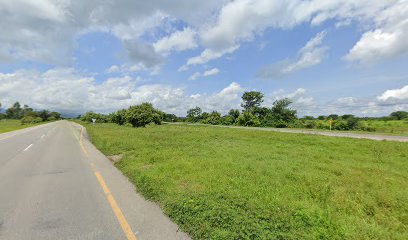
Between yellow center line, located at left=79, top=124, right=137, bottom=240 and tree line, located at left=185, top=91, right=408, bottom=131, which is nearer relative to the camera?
yellow center line, located at left=79, top=124, right=137, bottom=240

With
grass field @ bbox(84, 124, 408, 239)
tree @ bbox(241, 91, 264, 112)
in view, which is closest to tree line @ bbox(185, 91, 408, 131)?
tree @ bbox(241, 91, 264, 112)

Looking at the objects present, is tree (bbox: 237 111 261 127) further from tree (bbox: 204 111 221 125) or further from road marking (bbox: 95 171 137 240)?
road marking (bbox: 95 171 137 240)

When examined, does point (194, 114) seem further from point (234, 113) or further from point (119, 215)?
point (119, 215)

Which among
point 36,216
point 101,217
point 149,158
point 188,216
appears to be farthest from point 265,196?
point 149,158

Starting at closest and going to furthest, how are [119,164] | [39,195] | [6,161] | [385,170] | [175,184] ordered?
[39,195], [175,184], [385,170], [119,164], [6,161]

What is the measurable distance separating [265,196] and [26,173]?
9.13 meters

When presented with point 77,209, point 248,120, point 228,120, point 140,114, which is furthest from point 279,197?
point 228,120

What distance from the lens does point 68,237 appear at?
461 cm

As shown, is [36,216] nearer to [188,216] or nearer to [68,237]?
[68,237]

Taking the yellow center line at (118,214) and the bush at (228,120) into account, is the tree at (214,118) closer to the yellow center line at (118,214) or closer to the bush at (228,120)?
the bush at (228,120)

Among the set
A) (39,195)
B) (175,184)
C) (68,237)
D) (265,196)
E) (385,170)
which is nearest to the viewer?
(68,237)

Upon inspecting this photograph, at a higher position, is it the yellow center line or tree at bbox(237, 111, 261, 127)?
tree at bbox(237, 111, 261, 127)

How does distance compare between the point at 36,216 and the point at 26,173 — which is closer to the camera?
the point at 36,216

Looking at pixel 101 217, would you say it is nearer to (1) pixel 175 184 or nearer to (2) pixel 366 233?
(1) pixel 175 184
